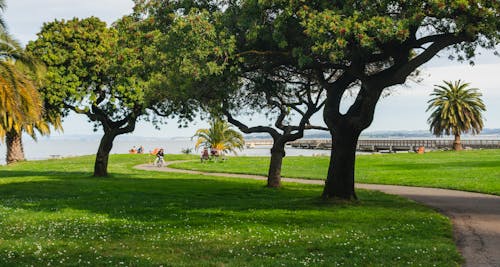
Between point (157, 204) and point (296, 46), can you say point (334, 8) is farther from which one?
point (157, 204)

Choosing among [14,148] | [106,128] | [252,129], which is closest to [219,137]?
[14,148]

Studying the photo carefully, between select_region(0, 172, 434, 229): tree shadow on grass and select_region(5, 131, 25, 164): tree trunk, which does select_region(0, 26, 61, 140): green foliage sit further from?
select_region(5, 131, 25, 164): tree trunk

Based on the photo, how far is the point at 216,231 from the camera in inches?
463

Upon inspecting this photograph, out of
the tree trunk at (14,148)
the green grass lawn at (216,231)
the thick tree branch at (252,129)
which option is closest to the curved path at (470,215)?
the green grass lawn at (216,231)

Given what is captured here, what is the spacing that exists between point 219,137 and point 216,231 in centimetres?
4247

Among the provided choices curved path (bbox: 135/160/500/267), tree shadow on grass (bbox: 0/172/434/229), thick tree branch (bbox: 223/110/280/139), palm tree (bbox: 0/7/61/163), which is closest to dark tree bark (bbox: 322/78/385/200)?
tree shadow on grass (bbox: 0/172/434/229)

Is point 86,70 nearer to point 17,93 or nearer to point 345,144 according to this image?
point 17,93

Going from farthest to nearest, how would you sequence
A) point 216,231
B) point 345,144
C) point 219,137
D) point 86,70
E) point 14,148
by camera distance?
1. point 219,137
2. point 14,148
3. point 86,70
4. point 345,144
5. point 216,231

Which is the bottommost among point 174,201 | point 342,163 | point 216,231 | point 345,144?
point 216,231

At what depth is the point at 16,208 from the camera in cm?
1600

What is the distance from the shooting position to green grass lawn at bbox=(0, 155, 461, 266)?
898 centimetres

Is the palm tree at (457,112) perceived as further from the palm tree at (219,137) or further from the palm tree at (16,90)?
the palm tree at (16,90)

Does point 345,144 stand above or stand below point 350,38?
below

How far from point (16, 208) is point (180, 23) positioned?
310 inches
